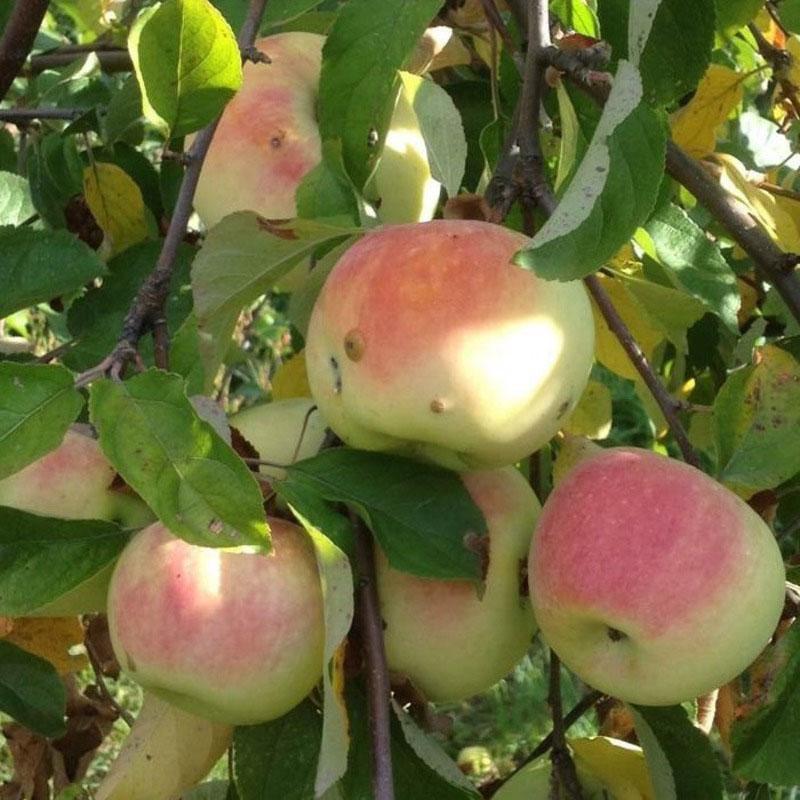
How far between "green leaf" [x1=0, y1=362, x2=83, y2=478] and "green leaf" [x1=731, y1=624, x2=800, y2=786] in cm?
47

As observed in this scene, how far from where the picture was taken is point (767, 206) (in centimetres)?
110

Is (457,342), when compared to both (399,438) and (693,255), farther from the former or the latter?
(693,255)

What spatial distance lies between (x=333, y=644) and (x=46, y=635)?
0.53 meters

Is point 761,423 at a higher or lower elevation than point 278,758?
higher

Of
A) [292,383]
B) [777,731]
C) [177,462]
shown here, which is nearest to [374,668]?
[177,462]

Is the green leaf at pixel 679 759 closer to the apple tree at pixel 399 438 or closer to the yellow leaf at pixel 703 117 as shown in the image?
the apple tree at pixel 399 438

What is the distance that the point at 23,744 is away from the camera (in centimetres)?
127

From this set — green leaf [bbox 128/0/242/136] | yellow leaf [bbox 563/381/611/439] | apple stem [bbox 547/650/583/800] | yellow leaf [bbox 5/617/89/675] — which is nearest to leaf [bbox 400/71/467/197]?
green leaf [bbox 128/0/242/136]

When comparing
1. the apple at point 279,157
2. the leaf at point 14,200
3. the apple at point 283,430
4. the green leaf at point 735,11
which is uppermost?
the green leaf at point 735,11

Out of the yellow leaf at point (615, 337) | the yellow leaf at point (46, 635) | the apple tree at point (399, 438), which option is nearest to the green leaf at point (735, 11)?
the apple tree at point (399, 438)

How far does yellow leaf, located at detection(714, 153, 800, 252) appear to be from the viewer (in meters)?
1.08

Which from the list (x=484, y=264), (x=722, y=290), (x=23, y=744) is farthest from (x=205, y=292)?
(x=23, y=744)

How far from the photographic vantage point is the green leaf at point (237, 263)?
0.77 meters

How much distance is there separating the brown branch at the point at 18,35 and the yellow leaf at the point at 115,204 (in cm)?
10
